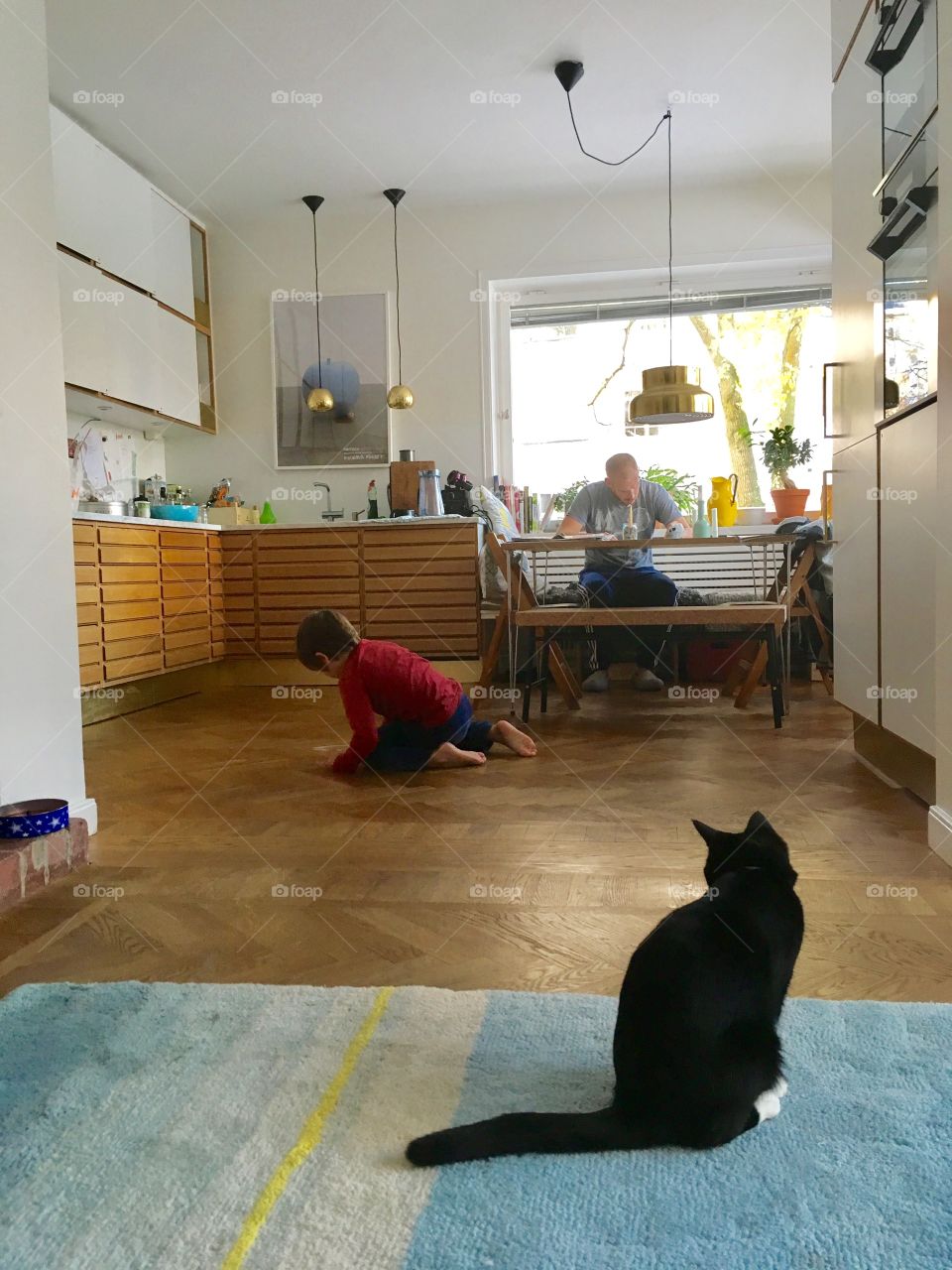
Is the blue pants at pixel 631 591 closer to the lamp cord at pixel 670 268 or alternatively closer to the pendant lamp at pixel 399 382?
the lamp cord at pixel 670 268

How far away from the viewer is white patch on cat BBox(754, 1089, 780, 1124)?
3.34 ft

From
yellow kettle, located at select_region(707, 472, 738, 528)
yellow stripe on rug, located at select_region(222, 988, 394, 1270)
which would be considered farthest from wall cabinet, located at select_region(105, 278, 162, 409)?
yellow stripe on rug, located at select_region(222, 988, 394, 1270)

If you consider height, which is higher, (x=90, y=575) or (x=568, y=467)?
(x=568, y=467)

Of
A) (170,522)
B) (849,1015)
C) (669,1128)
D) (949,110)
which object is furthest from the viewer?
(170,522)

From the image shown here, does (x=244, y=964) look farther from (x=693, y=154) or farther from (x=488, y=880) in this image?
(x=693, y=154)

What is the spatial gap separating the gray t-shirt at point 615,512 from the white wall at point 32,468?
323 centimetres

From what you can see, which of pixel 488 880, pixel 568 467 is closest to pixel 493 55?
pixel 568 467

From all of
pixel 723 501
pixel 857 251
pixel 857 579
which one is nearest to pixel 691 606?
pixel 857 579

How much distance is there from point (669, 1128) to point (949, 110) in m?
2.07

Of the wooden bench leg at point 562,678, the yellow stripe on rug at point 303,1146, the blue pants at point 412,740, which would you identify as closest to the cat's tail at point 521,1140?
the yellow stripe on rug at point 303,1146

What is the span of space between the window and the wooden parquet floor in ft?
9.94

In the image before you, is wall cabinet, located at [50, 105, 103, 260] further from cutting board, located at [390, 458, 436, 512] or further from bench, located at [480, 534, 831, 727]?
bench, located at [480, 534, 831, 727]

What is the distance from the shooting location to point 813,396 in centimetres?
589

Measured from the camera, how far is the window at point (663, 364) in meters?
6.00
